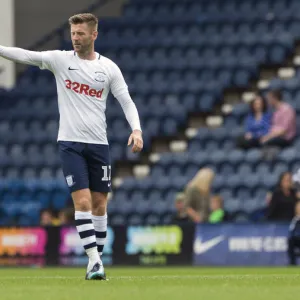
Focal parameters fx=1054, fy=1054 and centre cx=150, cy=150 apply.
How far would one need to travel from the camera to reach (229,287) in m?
7.32

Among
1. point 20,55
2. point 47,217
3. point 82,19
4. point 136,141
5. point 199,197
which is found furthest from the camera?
point 47,217

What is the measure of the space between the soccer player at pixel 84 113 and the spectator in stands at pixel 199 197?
7.33 metres

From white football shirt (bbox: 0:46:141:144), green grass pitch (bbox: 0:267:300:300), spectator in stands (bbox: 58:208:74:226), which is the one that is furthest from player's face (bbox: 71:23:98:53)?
spectator in stands (bbox: 58:208:74:226)

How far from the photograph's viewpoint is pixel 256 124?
18141 millimetres

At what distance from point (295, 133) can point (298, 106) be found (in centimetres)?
63

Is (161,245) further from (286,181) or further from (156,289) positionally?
(156,289)

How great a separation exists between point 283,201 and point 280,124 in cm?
246

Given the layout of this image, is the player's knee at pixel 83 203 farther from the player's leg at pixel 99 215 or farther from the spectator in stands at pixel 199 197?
the spectator in stands at pixel 199 197

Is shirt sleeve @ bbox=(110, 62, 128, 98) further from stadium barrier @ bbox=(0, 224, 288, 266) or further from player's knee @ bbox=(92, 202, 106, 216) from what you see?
stadium barrier @ bbox=(0, 224, 288, 266)

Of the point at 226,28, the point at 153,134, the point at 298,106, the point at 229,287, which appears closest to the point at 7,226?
the point at 153,134

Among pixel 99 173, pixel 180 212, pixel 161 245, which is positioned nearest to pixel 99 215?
pixel 99 173

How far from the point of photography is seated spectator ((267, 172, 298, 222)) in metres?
15.6

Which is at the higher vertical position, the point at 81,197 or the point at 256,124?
the point at 256,124

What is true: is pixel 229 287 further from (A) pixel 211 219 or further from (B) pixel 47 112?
(B) pixel 47 112
